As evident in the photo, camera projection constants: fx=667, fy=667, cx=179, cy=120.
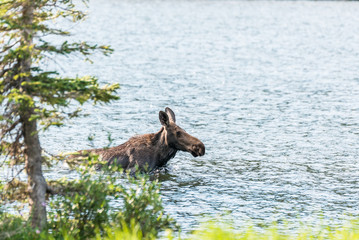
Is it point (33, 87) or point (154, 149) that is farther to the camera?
point (154, 149)

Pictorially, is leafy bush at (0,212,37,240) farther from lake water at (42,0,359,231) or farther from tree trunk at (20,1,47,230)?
lake water at (42,0,359,231)

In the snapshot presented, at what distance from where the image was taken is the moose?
54.8 ft

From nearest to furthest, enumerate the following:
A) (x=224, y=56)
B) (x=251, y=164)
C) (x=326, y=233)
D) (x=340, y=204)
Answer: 1. (x=326, y=233)
2. (x=340, y=204)
3. (x=251, y=164)
4. (x=224, y=56)

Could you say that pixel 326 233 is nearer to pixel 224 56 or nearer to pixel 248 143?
pixel 248 143

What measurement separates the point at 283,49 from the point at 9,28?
135 ft

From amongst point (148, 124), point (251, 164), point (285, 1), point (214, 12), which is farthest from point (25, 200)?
point (285, 1)

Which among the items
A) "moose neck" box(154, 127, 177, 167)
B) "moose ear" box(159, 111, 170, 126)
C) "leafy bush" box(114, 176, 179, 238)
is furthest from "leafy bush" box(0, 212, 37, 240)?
"moose neck" box(154, 127, 177, 167)

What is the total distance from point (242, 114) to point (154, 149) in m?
9.17

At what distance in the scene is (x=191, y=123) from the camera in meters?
23.9

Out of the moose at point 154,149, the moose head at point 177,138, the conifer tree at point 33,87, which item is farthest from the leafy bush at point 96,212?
the moose at point 154,149

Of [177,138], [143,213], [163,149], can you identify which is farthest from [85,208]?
[163,149]

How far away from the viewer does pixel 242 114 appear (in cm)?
2567

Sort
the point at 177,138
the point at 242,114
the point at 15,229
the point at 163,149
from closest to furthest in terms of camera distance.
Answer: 1. the point at 15,229
2. the point at 177,138
3. the point at 163,149
4. the point at 242,114

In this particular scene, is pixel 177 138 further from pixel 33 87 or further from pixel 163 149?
pixel 33 87
